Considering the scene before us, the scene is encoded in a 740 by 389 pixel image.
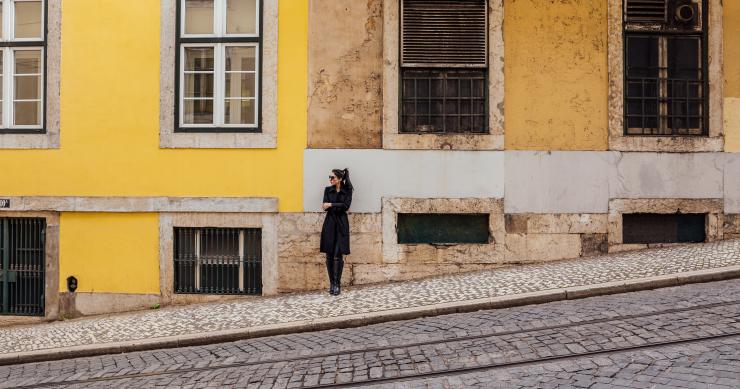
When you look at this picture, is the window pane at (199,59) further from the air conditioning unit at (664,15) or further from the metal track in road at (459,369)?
the air conditioning unit at (664,15)

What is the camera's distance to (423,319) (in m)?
8.62

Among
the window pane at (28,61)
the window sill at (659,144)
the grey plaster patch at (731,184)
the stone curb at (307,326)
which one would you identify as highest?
the window pane at (28,61)

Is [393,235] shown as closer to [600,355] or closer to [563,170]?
[563,170]

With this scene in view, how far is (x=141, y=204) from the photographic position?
11.3 m

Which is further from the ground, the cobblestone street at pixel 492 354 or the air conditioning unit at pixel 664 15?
the air conditioning unit at pixel 664 15

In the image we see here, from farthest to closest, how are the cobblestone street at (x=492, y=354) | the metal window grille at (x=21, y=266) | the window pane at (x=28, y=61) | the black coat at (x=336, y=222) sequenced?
the window pane at (x=28, y=61), the metal window grille at (x=21, y=266), the black coat at (x=336, y=222), the cobblestone street at (x=492, y=354)

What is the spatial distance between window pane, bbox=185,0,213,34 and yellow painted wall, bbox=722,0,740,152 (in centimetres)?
828

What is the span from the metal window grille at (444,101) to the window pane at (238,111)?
2.46 meters

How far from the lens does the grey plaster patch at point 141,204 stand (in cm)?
1112

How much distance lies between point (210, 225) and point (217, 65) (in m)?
2.58

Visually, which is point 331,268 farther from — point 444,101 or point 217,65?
point 217,65

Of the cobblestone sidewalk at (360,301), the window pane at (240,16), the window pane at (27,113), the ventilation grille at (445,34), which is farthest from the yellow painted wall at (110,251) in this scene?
the ventilation grille at (445,34)

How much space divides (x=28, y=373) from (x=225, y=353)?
7.49 ft

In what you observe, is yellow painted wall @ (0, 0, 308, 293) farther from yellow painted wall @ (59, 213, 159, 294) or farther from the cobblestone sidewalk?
the cobblestone sidewalk
